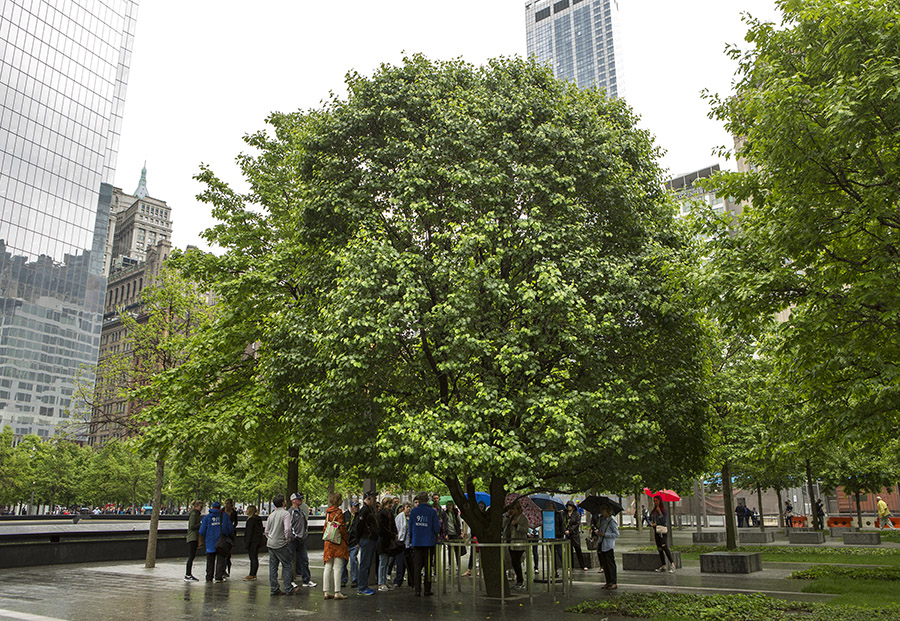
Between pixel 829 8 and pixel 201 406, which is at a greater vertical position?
pixel 829 8

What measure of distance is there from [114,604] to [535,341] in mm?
9007

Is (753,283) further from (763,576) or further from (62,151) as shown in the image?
(62,151)

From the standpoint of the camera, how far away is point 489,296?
12320 mm

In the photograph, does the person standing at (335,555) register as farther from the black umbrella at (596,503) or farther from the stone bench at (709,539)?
the stone bench at (709,539)

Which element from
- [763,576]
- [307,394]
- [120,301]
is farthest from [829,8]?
[120,301]

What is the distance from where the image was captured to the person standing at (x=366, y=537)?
13.9 m

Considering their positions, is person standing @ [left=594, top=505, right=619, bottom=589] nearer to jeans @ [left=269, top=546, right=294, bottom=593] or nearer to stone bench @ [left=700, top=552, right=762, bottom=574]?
stone bench @ [left=700, top=552, right=762, bottom=574]

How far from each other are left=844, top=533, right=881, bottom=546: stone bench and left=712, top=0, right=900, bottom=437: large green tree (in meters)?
15.8

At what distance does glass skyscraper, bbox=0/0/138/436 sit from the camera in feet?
265

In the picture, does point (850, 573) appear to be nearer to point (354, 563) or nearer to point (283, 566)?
point (354, 563)

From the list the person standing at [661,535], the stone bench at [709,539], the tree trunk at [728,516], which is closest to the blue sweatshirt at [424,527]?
the person standing at [661,535]

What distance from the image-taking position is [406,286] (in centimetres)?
1191

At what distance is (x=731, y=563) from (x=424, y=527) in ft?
27.0

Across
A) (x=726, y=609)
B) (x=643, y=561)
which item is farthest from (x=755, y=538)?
(x=726, y=609)
